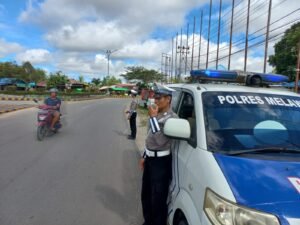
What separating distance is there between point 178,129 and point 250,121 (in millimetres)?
748

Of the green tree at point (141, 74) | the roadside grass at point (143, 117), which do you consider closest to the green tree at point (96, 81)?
the green tree at point (141, 74)

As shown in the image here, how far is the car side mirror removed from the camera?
3.25 metres

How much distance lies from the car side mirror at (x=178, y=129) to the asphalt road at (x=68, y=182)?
201 cm

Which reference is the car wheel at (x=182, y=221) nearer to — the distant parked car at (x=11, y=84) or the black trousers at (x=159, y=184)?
the black trousers at (x=159, y=184)

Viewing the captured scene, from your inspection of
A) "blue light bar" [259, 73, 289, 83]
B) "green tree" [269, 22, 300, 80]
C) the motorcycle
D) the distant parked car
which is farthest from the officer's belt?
the distant parked car

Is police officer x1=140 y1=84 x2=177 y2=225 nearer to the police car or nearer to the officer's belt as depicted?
the officer's belt

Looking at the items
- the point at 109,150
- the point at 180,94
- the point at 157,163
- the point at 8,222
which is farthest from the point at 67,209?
the point at 109,150

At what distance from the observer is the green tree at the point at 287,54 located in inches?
1639

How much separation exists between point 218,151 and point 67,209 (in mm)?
3023

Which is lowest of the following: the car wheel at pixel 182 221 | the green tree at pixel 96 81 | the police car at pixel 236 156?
the green tree at pixel 96 81

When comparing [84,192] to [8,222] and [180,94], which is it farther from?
[180,94]

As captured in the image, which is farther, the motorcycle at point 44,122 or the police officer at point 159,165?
the motorcycle at point 44,122

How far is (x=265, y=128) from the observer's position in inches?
133

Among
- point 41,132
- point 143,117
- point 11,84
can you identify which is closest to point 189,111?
point 41,132
